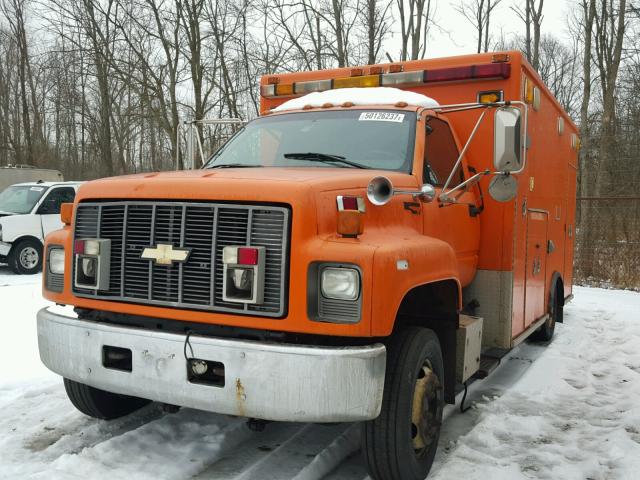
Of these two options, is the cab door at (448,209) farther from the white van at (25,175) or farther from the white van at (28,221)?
the white van at (25,175)

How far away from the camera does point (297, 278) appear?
2998 mm

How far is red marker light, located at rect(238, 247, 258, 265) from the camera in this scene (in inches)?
120

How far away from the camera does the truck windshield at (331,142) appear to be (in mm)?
4188

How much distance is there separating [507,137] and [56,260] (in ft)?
9.74

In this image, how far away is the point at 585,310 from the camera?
9.73 m

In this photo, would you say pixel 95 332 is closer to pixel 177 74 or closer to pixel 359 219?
pixel 359 219

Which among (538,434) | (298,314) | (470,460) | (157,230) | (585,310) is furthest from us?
(585,310)

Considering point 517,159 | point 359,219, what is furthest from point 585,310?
point 359,219

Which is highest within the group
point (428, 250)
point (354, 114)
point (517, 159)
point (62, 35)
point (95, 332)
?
point (62, 35)

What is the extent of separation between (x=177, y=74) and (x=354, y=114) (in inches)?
623

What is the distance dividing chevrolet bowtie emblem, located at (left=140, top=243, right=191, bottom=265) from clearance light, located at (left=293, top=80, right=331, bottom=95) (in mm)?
2849

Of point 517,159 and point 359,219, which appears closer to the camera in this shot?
point 359,219

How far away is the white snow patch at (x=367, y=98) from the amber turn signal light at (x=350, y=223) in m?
1.72

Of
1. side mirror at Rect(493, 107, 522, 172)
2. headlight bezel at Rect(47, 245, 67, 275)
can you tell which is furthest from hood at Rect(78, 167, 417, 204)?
side mirror at Rect(493, 107, 522, 172)
